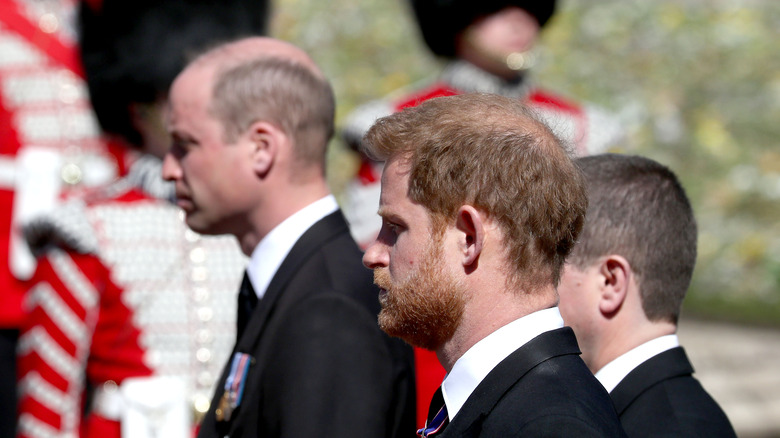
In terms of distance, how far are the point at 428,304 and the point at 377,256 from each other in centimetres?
15

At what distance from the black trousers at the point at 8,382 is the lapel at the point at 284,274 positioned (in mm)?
2029

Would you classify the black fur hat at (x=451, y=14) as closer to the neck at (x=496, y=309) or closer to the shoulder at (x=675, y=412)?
the shoulder at (x=675, y=412)

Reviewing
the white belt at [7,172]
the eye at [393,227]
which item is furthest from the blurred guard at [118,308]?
the eye at [393,227]

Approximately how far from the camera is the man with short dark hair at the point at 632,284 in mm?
2254

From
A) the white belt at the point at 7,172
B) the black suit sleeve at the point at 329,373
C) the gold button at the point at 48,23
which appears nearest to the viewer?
the black suit sleeve at the point at 329,373

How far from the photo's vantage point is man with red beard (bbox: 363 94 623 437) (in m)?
1.74

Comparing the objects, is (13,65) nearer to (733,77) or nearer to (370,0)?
(370,0)

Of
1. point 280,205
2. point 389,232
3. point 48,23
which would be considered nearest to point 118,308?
point 280,205

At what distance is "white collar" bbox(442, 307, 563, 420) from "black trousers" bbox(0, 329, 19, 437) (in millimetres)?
2771

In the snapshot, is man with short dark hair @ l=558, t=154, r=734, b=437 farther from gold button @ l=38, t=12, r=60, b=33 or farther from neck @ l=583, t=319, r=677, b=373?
gold button @ l=38, t=12, r=60, b=33

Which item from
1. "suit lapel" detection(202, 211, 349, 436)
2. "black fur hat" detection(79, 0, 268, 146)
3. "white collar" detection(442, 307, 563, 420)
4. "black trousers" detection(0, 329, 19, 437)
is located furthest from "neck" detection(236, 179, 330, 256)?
"black trousers" detection(0, 329, 19, 437)

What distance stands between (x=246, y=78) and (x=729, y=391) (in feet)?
13.3

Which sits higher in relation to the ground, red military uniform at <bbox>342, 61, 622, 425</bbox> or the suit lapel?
red military uniform at <bbox>342, 61, 622, 425</bbox>

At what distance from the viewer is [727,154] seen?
26.8ft
